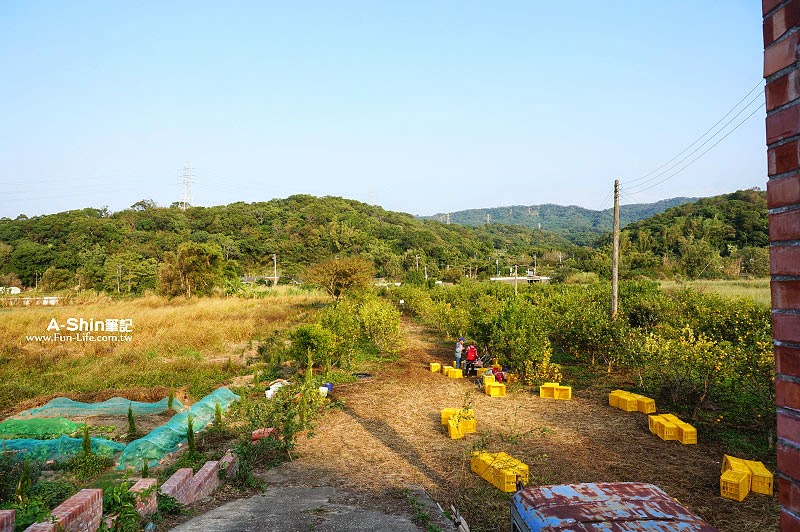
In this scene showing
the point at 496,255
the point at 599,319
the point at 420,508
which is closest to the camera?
the point at 420,508

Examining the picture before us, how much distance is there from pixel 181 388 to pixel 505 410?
705 cm

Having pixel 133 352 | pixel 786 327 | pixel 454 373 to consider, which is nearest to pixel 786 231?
pixel 786 327

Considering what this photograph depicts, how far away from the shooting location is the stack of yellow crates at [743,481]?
5312 mm

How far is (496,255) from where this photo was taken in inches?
2950

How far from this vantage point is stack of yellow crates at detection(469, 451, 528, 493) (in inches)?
221

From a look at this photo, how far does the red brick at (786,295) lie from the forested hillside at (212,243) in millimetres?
29764

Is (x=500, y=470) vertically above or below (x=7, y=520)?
below

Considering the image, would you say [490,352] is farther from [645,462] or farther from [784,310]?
[784,310]

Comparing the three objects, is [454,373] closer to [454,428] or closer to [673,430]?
[454,428]

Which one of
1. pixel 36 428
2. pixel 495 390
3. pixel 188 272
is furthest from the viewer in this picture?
pixel 188 272

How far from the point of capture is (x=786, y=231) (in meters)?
1.64

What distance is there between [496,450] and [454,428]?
793mm

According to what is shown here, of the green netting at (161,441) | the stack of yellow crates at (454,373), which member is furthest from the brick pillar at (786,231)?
the stack of yellow crates at (454,373)

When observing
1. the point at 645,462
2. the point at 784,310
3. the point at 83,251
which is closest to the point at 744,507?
the point at 645,462
